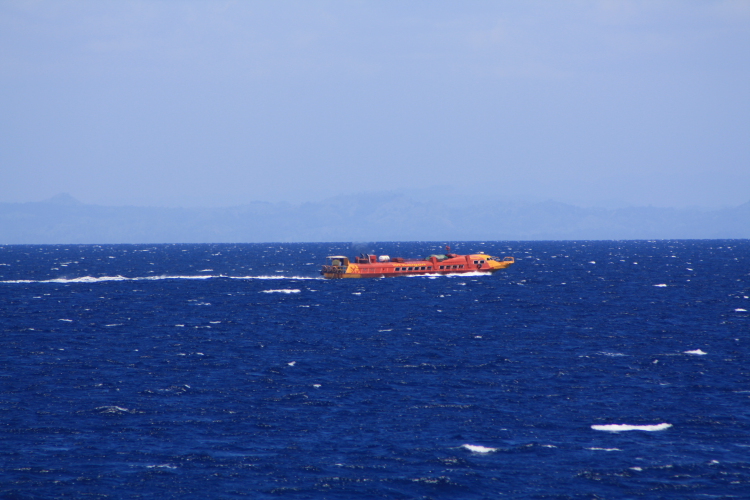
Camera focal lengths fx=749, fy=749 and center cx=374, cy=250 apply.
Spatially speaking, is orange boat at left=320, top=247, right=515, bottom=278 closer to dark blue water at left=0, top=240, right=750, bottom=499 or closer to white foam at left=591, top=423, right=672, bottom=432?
dark blue water at left=0, top=240, right=750, bottom=499

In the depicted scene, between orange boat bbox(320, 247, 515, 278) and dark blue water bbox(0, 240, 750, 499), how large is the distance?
141 feet

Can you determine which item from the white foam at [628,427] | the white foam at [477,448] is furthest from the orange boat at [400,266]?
the white foam at [477,448]

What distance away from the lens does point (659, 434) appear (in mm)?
34844

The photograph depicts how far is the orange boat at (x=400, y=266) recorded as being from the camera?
12662 centimetres

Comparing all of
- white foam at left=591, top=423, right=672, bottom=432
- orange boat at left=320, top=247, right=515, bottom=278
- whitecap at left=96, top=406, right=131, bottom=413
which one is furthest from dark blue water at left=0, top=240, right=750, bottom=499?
orange boat at left=320, top=247, right=515, bottom=278

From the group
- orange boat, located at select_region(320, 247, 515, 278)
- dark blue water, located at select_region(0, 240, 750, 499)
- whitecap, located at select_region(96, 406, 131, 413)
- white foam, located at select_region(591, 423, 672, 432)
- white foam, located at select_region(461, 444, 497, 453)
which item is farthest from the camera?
orange boat, located at select_region(320, 247, 515, 278)

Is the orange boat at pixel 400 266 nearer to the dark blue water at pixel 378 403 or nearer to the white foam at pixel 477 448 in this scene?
the dark blue water at pixel 378 403

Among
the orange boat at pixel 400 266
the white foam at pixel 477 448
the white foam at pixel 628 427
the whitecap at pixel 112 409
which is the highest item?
the orange boat at pixel 400 266

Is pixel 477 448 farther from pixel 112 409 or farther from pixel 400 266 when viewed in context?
pixel 400 266

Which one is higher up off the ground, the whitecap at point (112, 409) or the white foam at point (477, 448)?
the whitecap at point (112, 409)

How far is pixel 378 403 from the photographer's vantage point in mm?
40969

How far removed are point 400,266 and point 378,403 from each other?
297 feet

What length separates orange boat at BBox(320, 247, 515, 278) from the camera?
12662 centimetres

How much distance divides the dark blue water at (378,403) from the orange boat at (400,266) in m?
43.0
